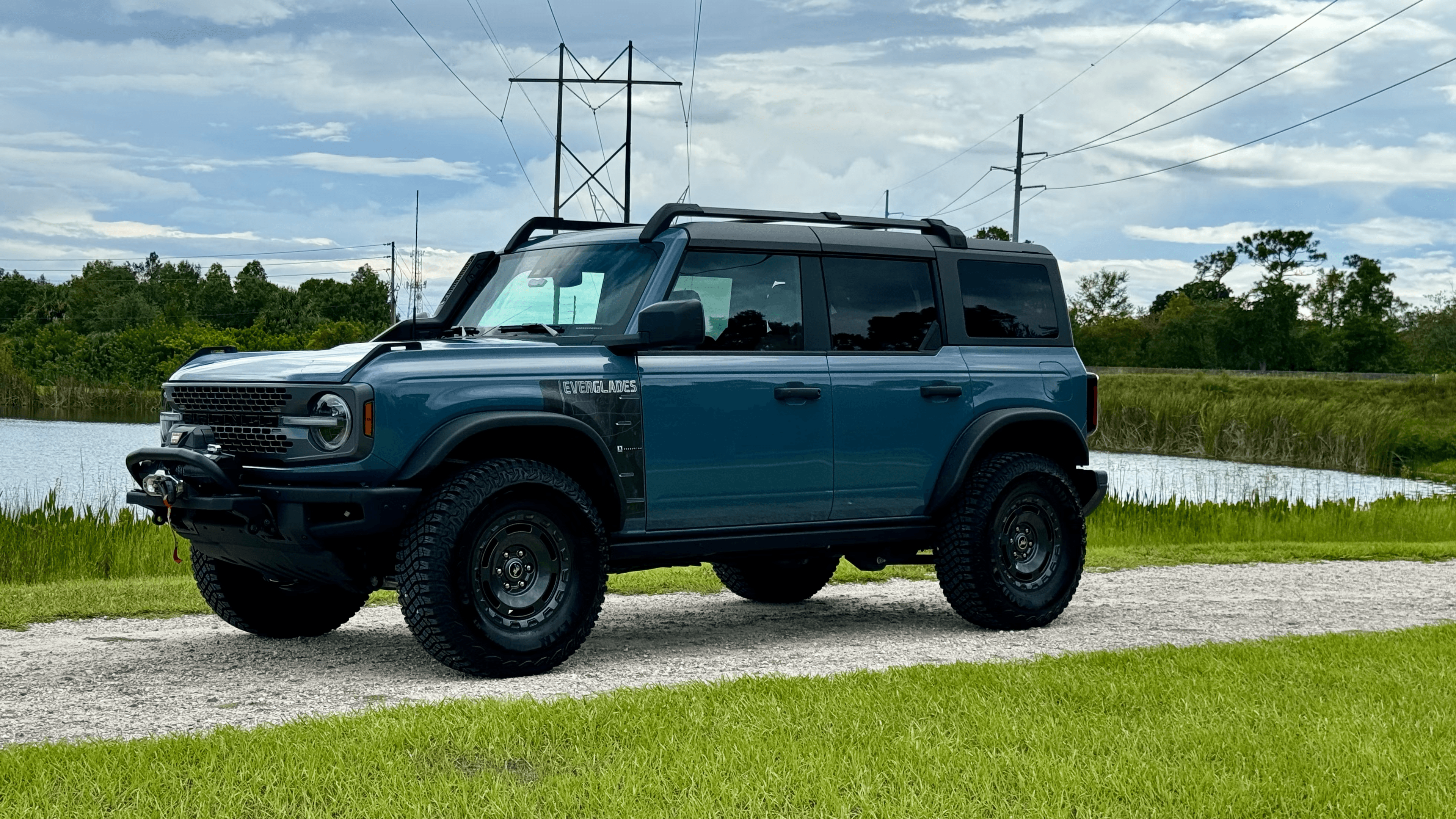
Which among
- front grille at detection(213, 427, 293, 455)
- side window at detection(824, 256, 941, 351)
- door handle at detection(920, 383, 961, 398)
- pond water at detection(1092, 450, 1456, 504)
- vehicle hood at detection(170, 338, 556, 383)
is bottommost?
pond water at detection(1092, 450, 1456, 504)

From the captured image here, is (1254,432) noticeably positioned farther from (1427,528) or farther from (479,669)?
(479,669)

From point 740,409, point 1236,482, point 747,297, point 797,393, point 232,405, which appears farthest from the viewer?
point 1236,482

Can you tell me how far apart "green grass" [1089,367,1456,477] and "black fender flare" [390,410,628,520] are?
95.7 feet

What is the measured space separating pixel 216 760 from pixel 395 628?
3824 mm

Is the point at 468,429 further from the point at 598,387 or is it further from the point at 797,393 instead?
the point at 797,393

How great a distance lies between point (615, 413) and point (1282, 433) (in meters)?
29.3

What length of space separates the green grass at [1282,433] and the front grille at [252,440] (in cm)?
2988

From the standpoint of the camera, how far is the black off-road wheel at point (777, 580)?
10461 mm

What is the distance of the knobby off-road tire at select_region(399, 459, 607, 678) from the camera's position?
6941mm

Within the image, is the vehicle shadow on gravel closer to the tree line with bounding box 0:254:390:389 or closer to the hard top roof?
the hard top roof

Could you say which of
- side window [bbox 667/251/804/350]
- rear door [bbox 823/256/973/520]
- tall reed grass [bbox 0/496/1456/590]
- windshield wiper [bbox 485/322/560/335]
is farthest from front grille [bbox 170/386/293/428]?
tall reed grass [bbox 0/496/1456/590]

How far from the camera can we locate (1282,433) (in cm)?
3353

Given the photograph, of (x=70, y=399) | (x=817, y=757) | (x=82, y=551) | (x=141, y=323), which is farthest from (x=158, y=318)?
(x=817, y=757)

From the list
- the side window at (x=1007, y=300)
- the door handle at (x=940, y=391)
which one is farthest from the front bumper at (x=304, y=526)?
the side window at (x=1007, y=300)
